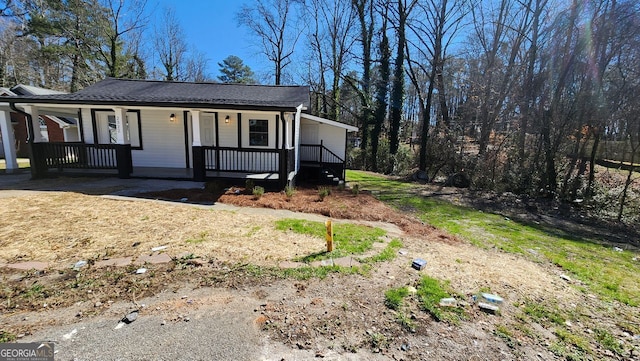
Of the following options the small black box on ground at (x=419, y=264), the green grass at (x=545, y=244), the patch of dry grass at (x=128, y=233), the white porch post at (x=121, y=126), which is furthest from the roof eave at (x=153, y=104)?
the small black box on ground at (x=419, y=264)

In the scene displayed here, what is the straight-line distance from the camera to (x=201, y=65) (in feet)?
104

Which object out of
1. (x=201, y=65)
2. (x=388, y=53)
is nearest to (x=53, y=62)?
(x=201, y=65)

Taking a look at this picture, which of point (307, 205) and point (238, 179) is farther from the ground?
point (238, 179)

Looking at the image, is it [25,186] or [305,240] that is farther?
[25,186]

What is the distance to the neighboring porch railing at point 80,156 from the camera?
357 inches

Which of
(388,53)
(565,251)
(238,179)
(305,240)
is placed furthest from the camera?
Result: (388,53)

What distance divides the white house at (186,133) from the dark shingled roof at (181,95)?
1.2 inches

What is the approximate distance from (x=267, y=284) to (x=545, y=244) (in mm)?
6969

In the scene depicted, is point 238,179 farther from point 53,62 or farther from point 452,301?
point 53,62

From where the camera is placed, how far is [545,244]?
257 inches

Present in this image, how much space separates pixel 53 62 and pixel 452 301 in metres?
31.5

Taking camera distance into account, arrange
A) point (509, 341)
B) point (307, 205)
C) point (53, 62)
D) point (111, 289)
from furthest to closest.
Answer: point (53, 62) < point (307, 205) < point (111, 289) < point (509, 341)

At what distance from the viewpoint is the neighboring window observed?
36.4 feet

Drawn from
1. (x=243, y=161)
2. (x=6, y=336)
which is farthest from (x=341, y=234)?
(x=243, y=161)
